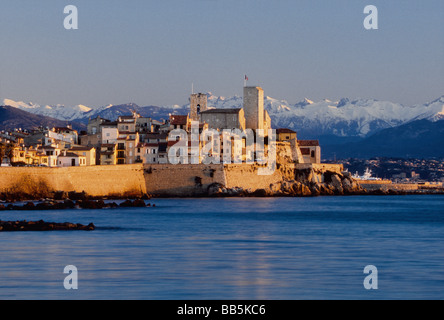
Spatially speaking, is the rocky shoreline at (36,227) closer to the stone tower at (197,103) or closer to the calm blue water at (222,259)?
the calm blue water at (222,259)

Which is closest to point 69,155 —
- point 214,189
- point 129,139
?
→ point 129,139

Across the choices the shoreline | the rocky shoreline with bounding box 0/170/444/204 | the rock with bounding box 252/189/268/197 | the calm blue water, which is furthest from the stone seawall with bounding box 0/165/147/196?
the rock with bounding box 252/189/268/197

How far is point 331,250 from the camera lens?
31781mm

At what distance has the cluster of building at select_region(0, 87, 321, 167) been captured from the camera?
239ft

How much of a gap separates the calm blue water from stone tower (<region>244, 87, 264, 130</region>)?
43022 millimetres

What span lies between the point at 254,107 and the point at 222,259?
213 feet

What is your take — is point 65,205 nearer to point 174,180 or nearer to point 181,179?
point 174,180

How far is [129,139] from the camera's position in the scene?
7894 centimetres

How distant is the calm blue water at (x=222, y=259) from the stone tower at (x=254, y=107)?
141ft

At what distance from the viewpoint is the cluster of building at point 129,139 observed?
72938mm

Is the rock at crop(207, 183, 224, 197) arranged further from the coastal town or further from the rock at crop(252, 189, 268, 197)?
the rock at crop(252, 189, 268, 197)
